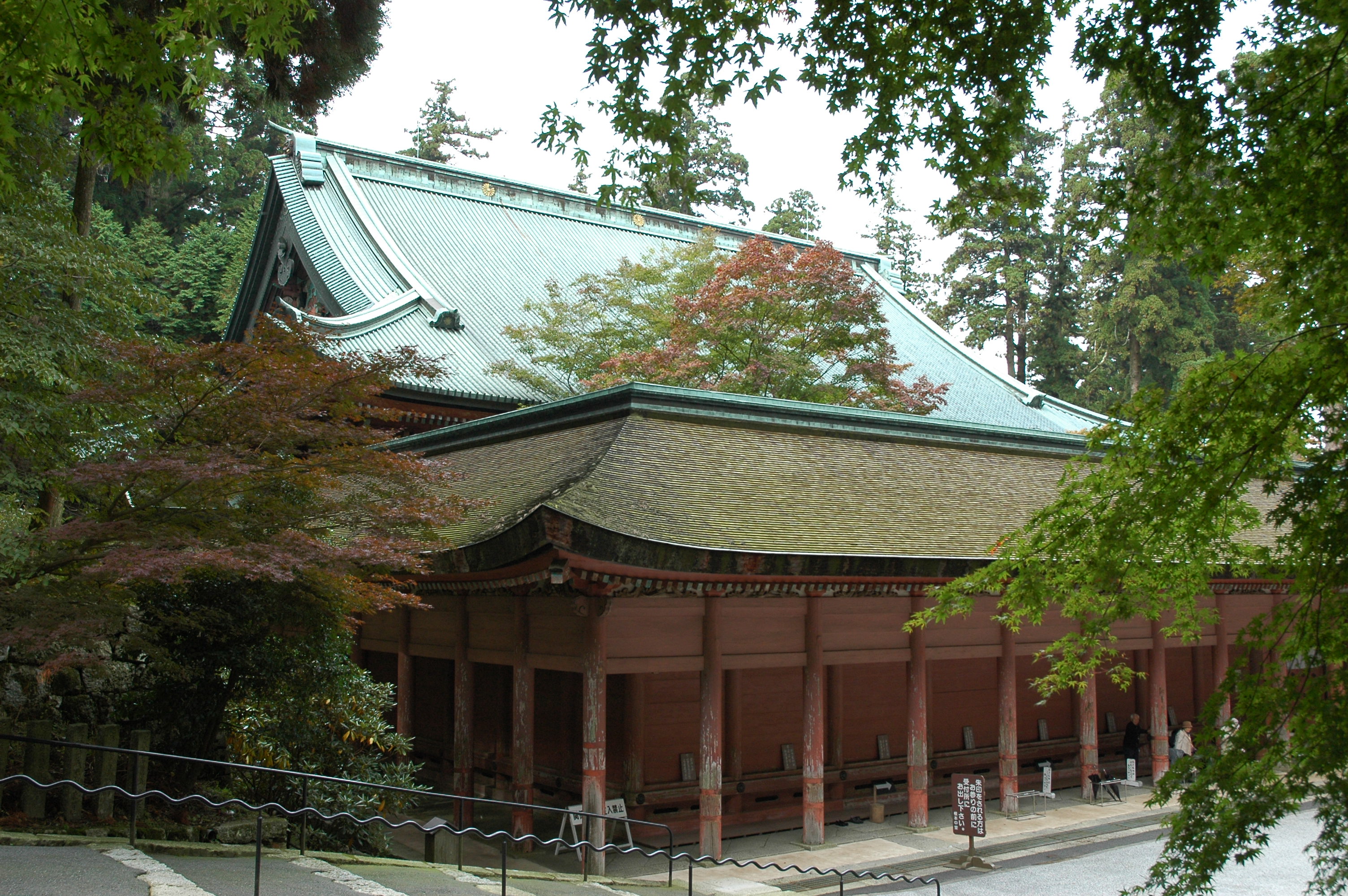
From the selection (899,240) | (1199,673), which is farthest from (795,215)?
(1199,673)

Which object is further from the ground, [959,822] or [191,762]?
[191,762]

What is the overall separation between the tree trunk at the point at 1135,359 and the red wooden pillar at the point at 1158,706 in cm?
2913

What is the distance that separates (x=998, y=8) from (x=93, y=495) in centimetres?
874

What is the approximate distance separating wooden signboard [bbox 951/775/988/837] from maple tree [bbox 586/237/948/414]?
36.0ft

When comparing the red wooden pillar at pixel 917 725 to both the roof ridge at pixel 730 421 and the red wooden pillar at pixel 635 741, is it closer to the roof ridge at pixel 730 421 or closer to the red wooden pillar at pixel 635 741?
the roof ridge at pixel 730 421

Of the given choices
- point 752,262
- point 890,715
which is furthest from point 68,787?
point 752,262

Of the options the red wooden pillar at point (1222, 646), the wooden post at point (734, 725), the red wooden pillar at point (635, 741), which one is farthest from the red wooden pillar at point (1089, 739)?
the red wooden pillar at point (635, 741)

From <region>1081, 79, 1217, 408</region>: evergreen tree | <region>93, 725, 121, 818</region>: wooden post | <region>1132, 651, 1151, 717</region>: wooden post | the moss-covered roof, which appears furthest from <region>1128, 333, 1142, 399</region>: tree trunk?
<region>93, 725, 121, 818</region>: wooden post

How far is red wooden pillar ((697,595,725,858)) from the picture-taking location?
11.8 meters

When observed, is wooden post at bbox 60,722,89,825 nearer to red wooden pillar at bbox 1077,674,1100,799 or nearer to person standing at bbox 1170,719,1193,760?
red wooden pillar at bbox 1077,674,1100,799

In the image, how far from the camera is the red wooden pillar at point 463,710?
44.7ft

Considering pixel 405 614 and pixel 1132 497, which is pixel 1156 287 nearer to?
pixel 405 614

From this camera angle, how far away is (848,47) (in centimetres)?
799

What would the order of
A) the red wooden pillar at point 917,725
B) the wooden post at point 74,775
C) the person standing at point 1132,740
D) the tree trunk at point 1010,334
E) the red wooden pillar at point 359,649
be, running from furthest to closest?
the tree trunk at point 1010,334, the person standing at point 1132,740, the red wooden pillar at point 359,649, the red wooden pillar at point 917,725, the wooden post at point 74,775
